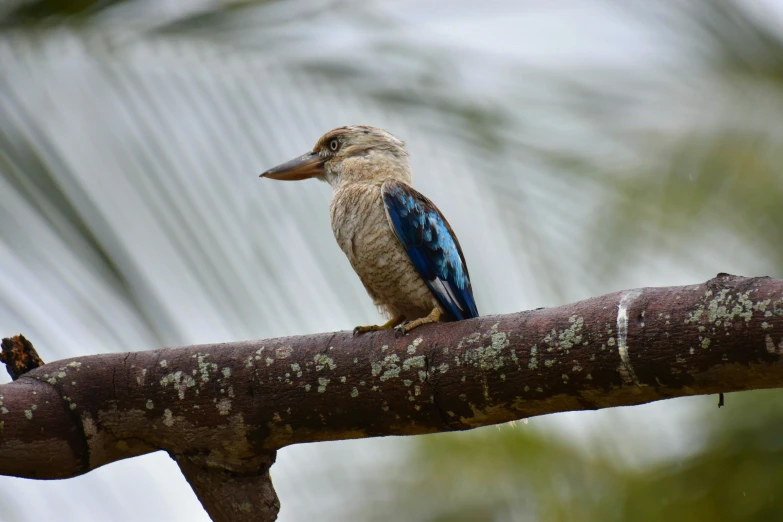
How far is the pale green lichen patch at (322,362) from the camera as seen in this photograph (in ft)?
9.89

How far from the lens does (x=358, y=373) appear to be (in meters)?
2.99

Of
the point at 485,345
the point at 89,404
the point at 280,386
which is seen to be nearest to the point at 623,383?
the point at 485,345

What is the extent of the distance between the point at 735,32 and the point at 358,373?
2.14 metres

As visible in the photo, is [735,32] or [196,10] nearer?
[196,10]

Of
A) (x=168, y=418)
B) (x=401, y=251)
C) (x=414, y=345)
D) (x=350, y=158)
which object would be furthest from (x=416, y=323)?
(x=350, y=158)

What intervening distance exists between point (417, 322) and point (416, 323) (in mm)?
22

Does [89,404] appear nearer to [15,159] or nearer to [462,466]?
[15,159]

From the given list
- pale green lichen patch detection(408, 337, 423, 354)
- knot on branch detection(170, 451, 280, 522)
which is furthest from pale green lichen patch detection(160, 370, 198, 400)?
pale green lichen patch detection(408, 337, 423, 354)

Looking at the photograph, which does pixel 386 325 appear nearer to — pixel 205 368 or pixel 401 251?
pixel 401 251

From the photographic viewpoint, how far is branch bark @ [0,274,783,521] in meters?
2.56

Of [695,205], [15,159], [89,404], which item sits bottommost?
[89,404]

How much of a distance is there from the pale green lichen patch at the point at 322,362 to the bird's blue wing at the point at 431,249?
0.97 m

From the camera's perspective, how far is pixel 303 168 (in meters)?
4.82

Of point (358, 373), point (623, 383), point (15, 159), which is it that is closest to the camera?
point (623, 383)
